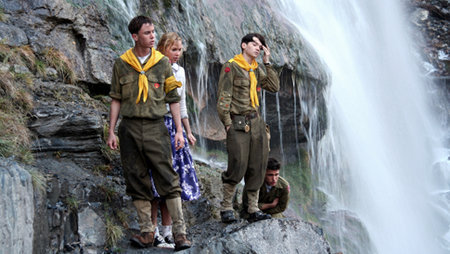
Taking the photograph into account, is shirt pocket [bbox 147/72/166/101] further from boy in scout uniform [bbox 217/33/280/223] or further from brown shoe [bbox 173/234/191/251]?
brown shoe [bbox 173/234/191/251]

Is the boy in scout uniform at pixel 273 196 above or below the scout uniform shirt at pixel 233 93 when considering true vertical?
below

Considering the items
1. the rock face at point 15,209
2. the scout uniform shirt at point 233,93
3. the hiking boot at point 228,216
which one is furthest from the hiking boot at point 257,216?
the rock face at point 15,209

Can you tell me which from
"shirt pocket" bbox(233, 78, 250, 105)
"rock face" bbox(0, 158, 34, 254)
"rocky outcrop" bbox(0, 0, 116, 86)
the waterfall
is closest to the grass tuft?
"rock face" bbox(0, 158, 34, 254)

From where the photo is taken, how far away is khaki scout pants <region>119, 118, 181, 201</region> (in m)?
3.82

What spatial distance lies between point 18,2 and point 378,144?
11369 millimetres

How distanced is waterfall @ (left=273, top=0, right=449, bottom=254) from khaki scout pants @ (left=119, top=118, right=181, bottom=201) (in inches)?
291

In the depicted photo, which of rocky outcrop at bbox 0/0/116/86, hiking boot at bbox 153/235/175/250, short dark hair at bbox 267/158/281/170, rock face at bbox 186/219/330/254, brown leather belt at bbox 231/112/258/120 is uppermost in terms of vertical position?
rocky outcrop at bbox 0/0/116/86

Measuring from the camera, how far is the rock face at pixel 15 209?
10.1 feet

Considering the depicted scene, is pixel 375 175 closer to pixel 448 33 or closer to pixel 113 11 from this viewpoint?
pixel 448 33

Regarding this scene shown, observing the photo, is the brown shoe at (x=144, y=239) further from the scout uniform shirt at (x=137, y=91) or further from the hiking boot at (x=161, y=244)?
the scout uniform shirt at (x=137, y=91)

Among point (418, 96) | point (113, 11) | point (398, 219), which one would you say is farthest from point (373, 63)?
point (113, 11)

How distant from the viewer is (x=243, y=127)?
14.6 feet

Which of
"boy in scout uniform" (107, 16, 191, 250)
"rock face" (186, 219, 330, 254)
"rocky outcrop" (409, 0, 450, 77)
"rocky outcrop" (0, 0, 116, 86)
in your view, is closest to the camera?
"boy in scout uniform" (107, 16, 191, 250)

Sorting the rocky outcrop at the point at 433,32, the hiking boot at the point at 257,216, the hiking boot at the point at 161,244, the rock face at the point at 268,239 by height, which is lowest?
the rock face at the point at 268,239
